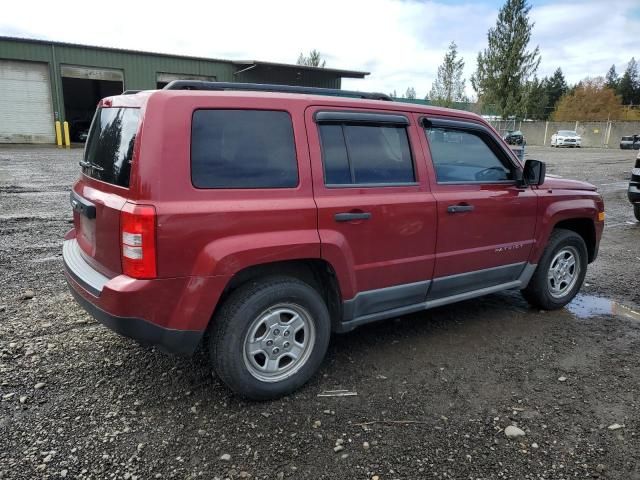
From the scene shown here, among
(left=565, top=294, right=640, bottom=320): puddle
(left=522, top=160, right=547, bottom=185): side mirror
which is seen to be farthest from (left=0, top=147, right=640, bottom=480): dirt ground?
(left=522, top=160, right=547, bottom=185): side mirror

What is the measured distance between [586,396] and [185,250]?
276 centimetres

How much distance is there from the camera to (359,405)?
3156 mm

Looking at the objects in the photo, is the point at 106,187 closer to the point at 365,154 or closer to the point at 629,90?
the point at 365,154

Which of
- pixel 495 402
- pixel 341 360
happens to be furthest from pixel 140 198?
pixel 495 402

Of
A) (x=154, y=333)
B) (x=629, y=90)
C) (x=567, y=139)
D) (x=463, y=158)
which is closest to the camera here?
(x=154, y=333)

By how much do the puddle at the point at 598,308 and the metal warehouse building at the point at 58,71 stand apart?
25480 mm

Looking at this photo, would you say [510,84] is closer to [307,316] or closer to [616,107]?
[616,107]

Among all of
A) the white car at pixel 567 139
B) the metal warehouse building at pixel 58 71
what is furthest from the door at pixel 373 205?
the white car at pixel 567 139

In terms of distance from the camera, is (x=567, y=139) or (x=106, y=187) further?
(x=567, y=139)

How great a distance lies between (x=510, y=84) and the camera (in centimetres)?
3631

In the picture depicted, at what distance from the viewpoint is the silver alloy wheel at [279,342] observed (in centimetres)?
309

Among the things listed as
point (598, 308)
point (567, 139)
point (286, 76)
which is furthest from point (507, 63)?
point (598, 308)

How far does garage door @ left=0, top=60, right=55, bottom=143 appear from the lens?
25.0 m

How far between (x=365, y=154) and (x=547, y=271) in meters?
2.38
